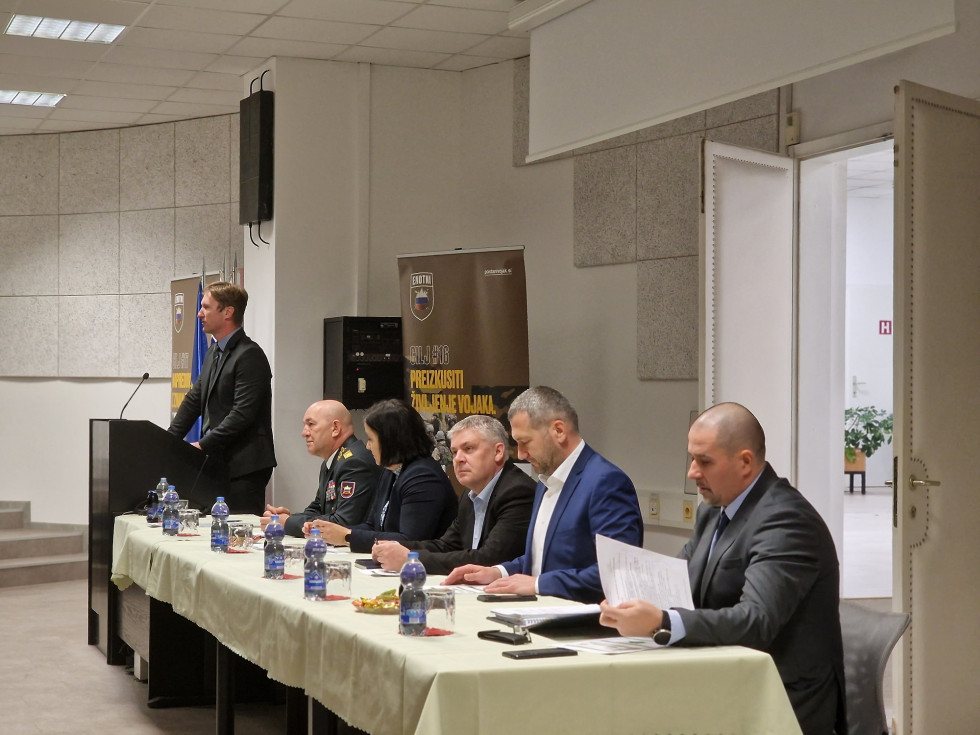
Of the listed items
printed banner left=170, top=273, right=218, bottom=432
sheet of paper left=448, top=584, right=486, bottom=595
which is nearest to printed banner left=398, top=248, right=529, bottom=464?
printed banner left=170, top=273, right=218, bottom=432

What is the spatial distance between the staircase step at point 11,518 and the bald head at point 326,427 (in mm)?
5572

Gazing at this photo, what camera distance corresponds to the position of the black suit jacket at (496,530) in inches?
138

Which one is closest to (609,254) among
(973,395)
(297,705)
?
(973,395)

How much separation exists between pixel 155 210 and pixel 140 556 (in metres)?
5.03

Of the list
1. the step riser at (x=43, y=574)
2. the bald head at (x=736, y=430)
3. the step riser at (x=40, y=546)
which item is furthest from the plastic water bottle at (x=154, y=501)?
the step riser at (x=40, y=546)

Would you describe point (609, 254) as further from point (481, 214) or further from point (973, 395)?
point (973, 395)

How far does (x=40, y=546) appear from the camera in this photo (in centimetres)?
859

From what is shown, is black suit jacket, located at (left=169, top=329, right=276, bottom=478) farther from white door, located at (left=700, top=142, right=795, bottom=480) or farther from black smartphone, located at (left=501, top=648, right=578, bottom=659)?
black smartphone, located at (left=501, top=648, right=578, bottom=659)

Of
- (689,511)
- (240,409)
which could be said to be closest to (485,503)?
(240,409)

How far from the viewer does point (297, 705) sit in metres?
3.56

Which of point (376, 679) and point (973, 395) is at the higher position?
point (973, 395)

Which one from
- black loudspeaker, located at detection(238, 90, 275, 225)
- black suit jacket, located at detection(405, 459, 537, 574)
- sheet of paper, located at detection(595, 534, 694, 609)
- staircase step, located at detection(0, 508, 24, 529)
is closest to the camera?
sheet of paper, located at detection(595, 534, 694, 609)

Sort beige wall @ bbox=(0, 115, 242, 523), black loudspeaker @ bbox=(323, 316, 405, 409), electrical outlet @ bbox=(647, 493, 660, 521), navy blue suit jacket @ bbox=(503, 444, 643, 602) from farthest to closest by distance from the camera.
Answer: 1. beige wall @ bbox=(0, 115, 242, 523)
2. black loudspeaker @ bbox=(323, 316, 405, 409)
3. electrical outlet @ bbox=(647, 493, 660, 521)
4. navy blue suit jacket @ bbox=(503, 444, 643, 602)

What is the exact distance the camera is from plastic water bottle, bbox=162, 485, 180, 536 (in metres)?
4.53
